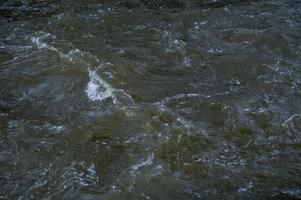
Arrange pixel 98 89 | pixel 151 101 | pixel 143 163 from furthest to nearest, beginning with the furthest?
pixel 98 89 < pixel 151 101 < pixel 143 163

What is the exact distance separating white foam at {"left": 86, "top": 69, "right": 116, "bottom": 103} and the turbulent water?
2 cm

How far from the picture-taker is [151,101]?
5.12m

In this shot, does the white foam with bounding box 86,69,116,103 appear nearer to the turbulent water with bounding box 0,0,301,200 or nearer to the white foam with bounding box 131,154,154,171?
the turbulent water with bounding box 0,0,301,200

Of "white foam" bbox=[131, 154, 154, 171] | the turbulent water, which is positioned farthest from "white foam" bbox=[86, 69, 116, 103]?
"white foam" bbox=[131, 154, 154, 171]

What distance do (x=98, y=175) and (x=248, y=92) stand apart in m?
2.13

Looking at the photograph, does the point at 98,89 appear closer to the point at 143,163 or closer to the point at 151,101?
the point at 151,101

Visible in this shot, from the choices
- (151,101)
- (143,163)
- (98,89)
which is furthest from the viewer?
(98,89)

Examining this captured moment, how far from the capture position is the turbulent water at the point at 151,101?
13.3 feet

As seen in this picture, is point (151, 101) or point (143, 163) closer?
point (143, 163)

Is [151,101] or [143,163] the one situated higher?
[151,101]

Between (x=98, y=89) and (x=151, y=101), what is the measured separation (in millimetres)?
657

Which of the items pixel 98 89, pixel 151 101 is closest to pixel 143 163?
pixel 151 101

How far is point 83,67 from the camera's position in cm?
571

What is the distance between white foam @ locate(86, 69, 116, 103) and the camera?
5159mm
